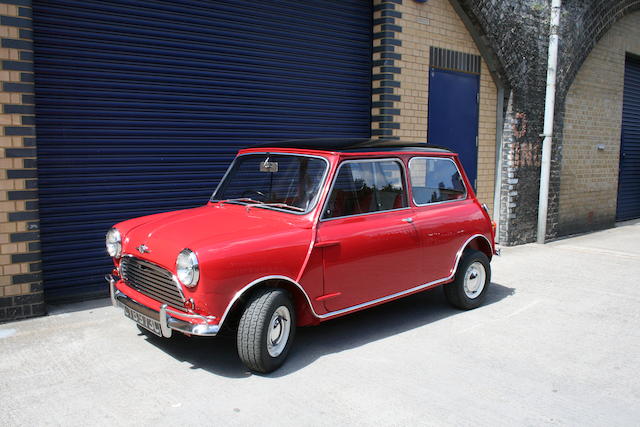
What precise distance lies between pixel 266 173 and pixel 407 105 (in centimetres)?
393

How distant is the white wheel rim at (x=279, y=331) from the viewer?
399 cm

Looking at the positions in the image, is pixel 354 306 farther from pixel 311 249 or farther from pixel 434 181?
pixel 434 181

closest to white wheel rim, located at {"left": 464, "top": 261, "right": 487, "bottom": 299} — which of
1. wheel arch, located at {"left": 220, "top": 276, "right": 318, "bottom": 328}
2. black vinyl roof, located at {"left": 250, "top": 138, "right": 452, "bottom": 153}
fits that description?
black vinyl roof, located at {"left": 250, "top": 138, "right": 452, "bottom": 153}

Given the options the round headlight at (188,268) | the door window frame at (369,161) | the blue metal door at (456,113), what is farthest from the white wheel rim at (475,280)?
the blue metal door at (456,113)

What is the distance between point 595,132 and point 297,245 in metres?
9.11

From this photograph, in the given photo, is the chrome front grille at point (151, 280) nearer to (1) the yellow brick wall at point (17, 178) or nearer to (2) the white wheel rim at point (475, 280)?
(1) the yellow brick wall at point (17, 178)

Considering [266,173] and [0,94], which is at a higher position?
[0,94]

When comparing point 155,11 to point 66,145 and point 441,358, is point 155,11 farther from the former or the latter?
point 441,358

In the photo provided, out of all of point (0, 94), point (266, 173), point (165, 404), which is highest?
point (0, 94)

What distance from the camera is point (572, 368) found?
4.20 m

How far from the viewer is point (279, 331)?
406 cm

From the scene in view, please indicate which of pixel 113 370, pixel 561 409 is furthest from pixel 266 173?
pixel 561 409

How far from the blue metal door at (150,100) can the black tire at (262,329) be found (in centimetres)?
269

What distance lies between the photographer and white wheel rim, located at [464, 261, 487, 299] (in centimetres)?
559
